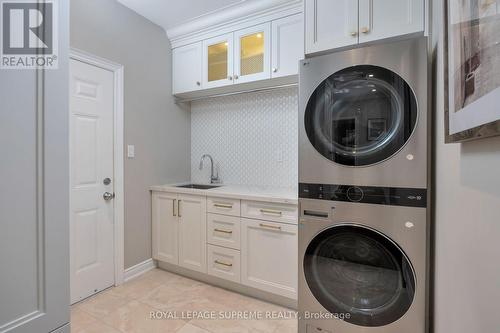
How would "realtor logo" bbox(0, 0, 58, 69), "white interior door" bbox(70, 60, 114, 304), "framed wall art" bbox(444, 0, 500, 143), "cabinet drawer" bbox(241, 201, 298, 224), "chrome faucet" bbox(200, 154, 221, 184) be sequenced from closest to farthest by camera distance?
"framed wall art" bbox(444, 0, 500, 143) < "realtor logo" bbox(0, 0, 58, 69) < "cabinet drawer" bbox(241, 201, 298, 224) < "white interior door" bbox(70, 60, 114, 304) < "chrome faucet" bbox(200, 154, 221, 184)

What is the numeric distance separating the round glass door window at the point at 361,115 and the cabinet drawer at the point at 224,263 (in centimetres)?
129

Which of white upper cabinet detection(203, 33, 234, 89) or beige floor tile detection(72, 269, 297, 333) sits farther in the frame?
white upper cabinet detection(203, 33, 234, 89)

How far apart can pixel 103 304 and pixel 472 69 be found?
2.68 m

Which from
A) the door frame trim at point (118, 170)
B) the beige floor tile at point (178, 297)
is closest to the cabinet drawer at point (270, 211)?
the beige floor tile at point (178, 297)

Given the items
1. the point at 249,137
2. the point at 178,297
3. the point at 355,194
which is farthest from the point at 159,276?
the point at 355,194

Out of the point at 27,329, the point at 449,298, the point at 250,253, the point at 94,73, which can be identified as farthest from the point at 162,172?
the point at 449,298

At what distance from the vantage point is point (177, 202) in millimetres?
2498

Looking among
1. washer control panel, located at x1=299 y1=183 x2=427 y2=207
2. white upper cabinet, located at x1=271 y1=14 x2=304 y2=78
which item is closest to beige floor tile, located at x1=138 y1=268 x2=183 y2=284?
washer control panel, located at x1=299 y1=183 x2=427 y2=207

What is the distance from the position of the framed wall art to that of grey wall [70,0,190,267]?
2.47m

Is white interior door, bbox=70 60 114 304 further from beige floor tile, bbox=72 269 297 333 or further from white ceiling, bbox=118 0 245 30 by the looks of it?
white ceiling, bbox=118 0 245 30

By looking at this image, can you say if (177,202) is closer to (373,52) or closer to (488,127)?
(373,52)

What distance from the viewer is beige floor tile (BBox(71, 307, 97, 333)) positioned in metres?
1.76

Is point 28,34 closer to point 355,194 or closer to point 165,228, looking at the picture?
point 355,194

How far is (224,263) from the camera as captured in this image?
87.8 inches
